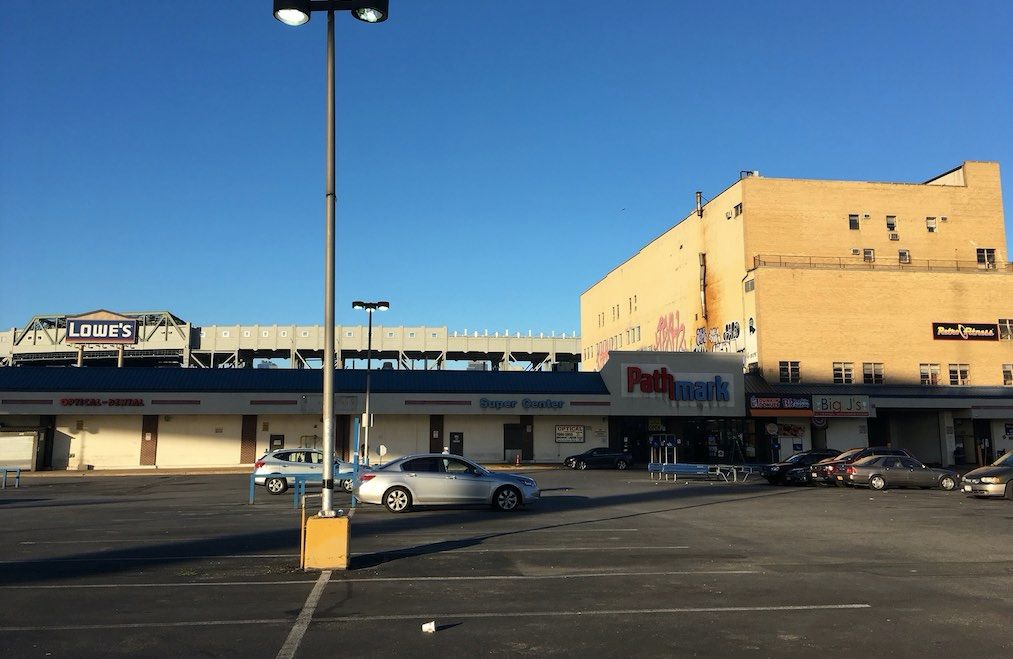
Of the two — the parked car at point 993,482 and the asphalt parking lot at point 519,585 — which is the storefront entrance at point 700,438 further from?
the asphalt parking lot at point 519,585

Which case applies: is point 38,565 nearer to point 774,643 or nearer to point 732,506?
point 774,643

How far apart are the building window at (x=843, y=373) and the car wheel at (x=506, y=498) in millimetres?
36514

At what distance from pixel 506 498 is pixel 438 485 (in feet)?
6.17

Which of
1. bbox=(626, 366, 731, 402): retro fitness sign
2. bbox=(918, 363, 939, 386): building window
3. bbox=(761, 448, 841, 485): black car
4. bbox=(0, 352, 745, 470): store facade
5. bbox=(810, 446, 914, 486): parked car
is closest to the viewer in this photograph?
bbox=(810, 446, 914, 486): parked car

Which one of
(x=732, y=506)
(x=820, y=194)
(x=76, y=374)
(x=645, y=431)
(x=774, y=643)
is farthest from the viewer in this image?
(x=820, y=194)

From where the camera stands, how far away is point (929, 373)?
50625 mm

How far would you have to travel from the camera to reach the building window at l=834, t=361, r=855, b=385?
49.8 metres

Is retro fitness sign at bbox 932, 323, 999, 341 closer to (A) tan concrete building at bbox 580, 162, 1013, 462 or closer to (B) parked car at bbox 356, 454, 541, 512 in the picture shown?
(A) tan concrete building at bbox 580, 162, 1013, 462

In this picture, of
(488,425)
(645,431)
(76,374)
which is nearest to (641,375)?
(645,431)

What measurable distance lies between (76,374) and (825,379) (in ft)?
152

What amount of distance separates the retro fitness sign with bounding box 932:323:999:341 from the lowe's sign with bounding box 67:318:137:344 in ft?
189

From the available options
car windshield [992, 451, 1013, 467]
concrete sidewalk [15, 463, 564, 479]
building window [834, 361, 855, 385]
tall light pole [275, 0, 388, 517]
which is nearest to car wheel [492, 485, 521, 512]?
tall light pole [275, 0, 388, 517]

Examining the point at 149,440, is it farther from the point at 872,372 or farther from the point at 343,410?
the point at 872,372

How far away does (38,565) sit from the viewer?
464 inches
